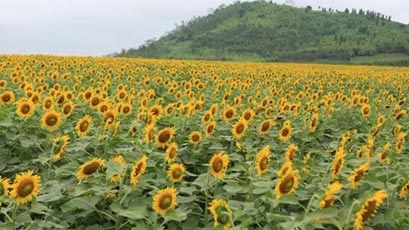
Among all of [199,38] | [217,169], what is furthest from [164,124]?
[199,38]

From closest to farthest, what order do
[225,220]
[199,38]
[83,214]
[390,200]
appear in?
1. [225,220]
2. [390,200]
3. [83,214]
4. [199,38]

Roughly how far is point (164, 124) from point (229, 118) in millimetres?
647

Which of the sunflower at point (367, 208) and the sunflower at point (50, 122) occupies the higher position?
the sunflower at point (367, 208)

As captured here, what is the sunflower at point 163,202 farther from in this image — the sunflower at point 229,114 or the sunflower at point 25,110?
the sunflower at point 229,114

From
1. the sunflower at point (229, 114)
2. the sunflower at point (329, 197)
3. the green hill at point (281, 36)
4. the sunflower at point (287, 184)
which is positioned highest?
the sunflower at point (329, 197)

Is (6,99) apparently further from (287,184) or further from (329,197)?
(329,197)

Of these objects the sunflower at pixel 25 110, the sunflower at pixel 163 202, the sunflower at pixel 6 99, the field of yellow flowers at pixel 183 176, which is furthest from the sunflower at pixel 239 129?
the sunflower at pixel 6 99

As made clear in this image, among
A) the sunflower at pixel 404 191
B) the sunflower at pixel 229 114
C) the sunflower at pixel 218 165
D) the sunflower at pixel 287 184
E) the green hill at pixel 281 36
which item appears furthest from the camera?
the green hill at pixel 281 36

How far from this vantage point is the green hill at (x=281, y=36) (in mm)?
72250

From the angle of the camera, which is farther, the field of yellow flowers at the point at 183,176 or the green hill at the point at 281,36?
the green hill at the point at 281,36

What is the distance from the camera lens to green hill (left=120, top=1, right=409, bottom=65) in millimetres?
72250

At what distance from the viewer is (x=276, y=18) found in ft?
377

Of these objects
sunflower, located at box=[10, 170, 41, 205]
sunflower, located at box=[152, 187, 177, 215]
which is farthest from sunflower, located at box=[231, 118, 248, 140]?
sunflower, located at box=[10, 170, 41, 205]

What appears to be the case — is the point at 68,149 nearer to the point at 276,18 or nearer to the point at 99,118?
the point at 99,118
